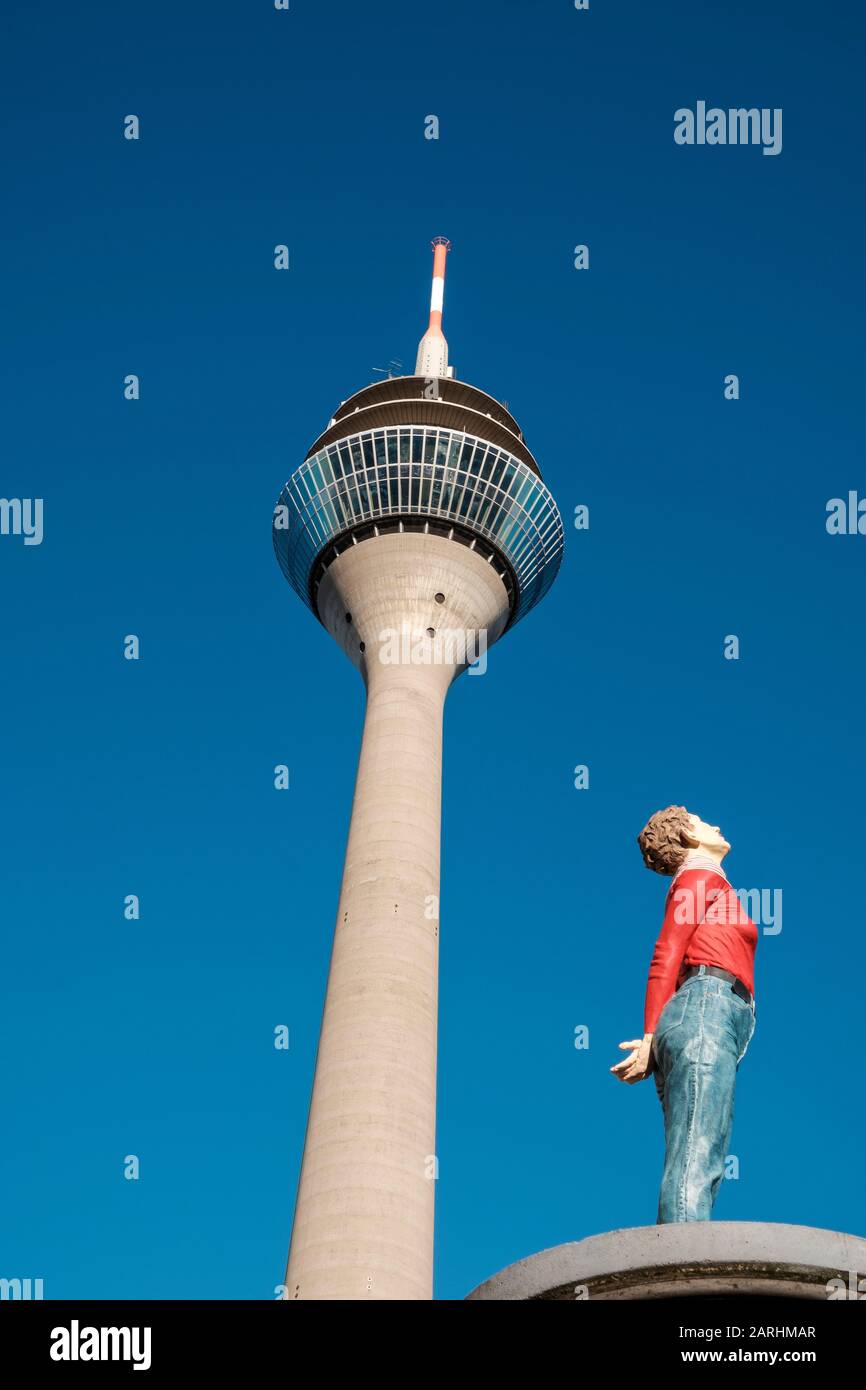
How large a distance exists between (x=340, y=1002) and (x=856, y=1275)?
3425cm

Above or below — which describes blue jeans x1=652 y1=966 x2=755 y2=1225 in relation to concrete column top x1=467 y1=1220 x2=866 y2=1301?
above

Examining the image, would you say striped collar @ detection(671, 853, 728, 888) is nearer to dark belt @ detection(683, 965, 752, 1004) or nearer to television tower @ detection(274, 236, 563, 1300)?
dark belt @ detection(683, 965, 752, 1004)

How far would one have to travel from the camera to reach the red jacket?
14.0m

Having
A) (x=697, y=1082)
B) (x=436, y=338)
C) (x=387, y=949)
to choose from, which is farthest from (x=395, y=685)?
(x=697, y=1082)

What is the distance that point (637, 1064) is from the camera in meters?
13.8

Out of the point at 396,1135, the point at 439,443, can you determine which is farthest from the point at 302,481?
the point at 396,1135

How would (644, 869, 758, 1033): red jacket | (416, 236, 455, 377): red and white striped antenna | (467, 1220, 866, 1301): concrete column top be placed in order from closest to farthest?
(467, 1220, 866, 1301): concrete column top → (644, 869, 758, 1033): red jacket → (416, 236, 455, 377): red and white striped antenna

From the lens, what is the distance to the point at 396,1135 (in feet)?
133

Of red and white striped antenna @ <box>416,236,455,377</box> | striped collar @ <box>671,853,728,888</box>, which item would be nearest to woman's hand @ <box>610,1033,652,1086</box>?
striped collar @ <box>671,853,728,888</box>

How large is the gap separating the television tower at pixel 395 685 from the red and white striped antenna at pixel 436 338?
92 millimetres

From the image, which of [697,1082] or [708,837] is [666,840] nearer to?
[708,837]

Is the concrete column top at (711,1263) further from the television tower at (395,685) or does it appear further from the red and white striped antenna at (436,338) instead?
the red and white striped antenna at (436,338)

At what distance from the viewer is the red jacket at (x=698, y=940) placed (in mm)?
14031

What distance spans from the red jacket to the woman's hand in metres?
0.15
